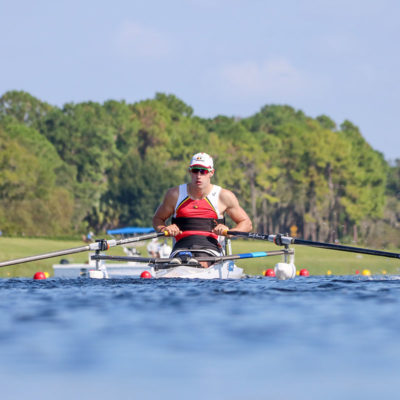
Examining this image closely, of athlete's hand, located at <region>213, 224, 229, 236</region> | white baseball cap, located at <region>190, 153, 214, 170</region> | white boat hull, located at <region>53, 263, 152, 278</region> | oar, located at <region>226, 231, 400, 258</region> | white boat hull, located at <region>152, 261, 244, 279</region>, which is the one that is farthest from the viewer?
white boat hull, located at <region>53, 263, 152, 278</region>

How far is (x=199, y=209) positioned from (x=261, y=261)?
121 feet

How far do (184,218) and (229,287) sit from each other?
4235 millimetres

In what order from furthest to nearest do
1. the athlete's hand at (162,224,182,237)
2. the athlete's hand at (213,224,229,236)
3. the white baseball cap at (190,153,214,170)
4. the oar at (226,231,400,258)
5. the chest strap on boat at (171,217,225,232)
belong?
the chest strap on boat at (171,217,225,232)
the white baseball cap at (190,153,214,170)
the athlete's hand at (162,224,182,237)
the athlete's hand at (213,224,229,236)
the oar at (226,231,400,258)

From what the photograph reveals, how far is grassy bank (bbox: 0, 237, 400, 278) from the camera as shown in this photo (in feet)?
155

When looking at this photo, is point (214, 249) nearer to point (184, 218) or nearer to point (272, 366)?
point (184, 218)

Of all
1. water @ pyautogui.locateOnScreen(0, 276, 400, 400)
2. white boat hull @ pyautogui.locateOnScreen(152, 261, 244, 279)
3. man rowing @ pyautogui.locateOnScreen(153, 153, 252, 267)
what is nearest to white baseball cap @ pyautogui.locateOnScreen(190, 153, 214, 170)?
man rowing @ pyautogui.locateOnScreen(153, 153, 252, 267)

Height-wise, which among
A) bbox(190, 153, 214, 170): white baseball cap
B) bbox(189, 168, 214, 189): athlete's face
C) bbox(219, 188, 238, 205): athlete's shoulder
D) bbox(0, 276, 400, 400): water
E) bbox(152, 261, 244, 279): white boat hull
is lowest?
bbox(0, 276, 400, 400): water

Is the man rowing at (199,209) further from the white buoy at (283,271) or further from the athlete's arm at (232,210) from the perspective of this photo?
the white buoy at (283,271)

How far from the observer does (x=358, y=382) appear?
5.92m

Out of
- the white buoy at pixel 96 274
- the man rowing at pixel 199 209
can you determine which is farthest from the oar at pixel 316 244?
the white buoy at pixel 96 274

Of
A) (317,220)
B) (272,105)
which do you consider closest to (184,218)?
(317,220)

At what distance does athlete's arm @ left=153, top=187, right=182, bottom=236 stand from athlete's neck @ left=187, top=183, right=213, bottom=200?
0.92 feet

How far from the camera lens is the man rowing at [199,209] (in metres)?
16.1

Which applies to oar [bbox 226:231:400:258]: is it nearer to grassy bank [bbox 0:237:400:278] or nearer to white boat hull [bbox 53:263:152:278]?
white boat hull [bbox 53:263:152:278]
